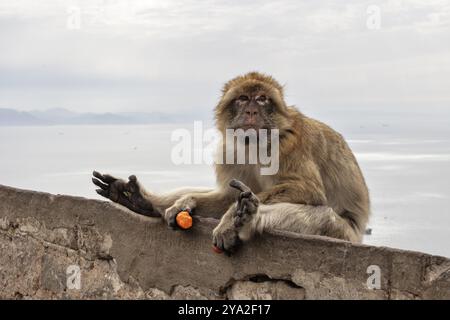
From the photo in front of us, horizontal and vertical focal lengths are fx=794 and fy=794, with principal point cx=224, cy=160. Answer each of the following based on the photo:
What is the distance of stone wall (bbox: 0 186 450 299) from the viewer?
152 inches

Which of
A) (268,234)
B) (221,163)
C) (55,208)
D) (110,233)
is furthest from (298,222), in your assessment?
(55,208)

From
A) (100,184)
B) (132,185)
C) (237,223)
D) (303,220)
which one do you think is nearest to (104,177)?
(100,184)

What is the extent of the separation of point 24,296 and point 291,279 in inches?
88.0

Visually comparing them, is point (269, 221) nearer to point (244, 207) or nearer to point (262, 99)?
point (244, 207)

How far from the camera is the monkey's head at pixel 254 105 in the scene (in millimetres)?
5176

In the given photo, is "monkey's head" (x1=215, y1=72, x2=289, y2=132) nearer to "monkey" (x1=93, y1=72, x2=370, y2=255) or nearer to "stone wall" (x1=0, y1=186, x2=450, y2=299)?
"monkey" (x1=93, y1=72, x2=370, y2=255)

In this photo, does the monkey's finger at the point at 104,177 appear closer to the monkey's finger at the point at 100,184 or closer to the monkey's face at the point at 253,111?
the monkey's finger at the point at 100,184

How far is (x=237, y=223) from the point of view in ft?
14.1

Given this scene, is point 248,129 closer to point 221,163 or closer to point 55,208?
point 221,163

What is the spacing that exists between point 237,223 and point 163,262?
74 cm

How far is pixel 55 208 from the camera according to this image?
553 cm

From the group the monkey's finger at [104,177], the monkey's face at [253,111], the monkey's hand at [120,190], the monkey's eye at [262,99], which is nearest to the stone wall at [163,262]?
the monkey's hand at [120,190]

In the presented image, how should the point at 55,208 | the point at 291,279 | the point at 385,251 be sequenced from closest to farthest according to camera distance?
1. the point at 385,251
2. the point at 291,279
3. the point at 55,208

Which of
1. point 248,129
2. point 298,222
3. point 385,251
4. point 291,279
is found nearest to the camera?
point 385,251
